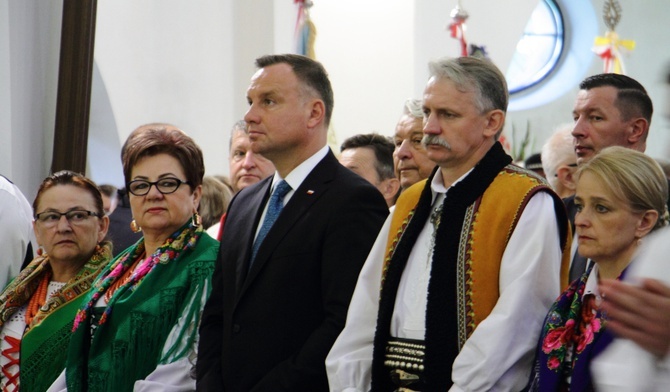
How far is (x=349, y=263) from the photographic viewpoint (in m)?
3.57

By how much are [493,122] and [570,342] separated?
74 centimetres

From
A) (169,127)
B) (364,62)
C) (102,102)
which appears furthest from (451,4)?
(169,127)

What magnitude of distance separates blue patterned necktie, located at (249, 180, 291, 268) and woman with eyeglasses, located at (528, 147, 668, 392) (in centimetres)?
109

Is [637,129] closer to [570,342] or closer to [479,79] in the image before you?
[479,79]

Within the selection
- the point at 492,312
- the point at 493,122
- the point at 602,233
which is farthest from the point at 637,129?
the point at 492,312

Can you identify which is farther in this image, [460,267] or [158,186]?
[158,186]

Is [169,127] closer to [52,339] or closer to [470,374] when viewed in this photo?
[52,339]

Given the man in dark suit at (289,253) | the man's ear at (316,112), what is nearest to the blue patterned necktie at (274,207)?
the man in dark suit at (289,253)

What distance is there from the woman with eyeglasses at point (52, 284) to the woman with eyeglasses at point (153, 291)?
0.18 metres

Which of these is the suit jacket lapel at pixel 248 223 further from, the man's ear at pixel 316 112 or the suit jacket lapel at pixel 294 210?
the man's ear at pixel 316 112

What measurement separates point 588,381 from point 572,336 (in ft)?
0.52

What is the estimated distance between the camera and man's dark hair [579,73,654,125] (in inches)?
167

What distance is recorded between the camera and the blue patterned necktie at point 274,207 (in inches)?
148

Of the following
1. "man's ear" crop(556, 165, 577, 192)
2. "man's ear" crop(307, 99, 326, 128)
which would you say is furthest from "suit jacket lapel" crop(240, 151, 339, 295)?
"man's ear" crop(556, 165, 577, 192)
